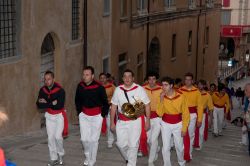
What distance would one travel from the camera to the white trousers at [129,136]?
30.0 ft

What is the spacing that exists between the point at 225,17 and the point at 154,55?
47.6 meters

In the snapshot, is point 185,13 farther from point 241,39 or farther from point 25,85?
point 241,39

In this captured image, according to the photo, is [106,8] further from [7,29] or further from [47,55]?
[7,29]

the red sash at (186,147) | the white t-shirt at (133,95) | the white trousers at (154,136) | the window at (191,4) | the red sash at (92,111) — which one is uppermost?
the window at (191,4)

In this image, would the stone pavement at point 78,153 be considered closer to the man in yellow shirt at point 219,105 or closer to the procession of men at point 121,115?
the procession of men at point 121,115

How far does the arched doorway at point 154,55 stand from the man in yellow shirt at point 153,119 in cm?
1869

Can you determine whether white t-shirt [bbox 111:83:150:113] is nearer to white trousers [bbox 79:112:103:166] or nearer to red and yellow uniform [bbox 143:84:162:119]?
white trousers [bbox 79:112:103:166]

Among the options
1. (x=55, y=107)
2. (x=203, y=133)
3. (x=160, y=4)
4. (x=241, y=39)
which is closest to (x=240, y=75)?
(x=241, y=39)

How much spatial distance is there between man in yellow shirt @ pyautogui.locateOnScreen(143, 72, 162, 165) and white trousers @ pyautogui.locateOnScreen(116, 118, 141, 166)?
39.6 inches

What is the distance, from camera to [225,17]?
75.1 meters

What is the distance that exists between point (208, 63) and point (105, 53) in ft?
75.8

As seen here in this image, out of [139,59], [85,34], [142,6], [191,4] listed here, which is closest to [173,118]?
[85,34]

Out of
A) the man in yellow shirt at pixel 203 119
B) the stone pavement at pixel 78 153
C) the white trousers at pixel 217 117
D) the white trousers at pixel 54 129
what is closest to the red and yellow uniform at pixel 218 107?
the white trousers at pixel 217 117

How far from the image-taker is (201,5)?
1490 inches
